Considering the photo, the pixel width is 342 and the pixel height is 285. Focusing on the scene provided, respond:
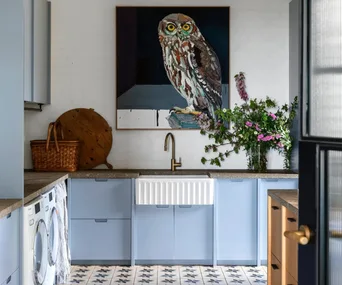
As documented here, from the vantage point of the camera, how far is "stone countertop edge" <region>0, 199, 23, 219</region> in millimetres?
2693

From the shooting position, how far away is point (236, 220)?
15.7 ft

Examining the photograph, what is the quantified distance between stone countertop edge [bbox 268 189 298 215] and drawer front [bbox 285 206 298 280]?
0.18 feet

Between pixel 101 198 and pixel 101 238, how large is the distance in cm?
35

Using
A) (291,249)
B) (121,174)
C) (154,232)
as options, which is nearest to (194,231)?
(154,232)

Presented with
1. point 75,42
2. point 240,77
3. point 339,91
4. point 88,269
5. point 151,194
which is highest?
point 75,42

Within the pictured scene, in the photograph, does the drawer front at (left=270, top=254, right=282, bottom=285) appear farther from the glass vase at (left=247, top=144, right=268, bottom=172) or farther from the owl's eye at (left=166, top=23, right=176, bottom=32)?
the owl's eye at (left=166, top=23, right=176, bottom=32)

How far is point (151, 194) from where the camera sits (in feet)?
15.3

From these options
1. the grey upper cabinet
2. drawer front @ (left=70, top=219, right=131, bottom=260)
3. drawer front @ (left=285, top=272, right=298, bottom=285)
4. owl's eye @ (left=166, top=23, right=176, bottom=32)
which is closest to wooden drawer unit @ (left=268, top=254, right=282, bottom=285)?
drawer front @ (left=285, top=272, right=298, bottom=285)

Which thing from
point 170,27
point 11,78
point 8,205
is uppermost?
point 170,27

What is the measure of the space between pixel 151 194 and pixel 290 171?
1.33 meters

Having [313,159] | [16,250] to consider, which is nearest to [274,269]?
[16,250]

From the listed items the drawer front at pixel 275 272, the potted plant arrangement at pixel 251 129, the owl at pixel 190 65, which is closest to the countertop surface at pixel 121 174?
the potted plant arrangement at pixel 251 129

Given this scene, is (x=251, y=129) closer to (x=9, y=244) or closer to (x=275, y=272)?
(x=275, y=272)

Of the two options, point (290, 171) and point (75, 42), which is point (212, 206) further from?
point (75, 42)
